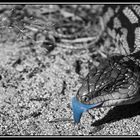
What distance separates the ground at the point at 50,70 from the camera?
3.46 metres

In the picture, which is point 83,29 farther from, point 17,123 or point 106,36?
point 17,123

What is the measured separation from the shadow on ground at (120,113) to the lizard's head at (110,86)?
188mm

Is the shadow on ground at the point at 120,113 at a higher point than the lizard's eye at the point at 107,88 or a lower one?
lower

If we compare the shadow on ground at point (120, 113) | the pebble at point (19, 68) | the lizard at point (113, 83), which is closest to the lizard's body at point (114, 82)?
the lizard at point (113, 83)

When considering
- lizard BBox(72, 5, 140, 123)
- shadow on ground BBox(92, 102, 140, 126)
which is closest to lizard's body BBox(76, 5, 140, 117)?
lizard BBox(72, 5, 140, 123)

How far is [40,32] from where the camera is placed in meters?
4.64

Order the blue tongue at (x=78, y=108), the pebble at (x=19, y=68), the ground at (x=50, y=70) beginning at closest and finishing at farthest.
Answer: the blue tongue at (x=78, y=108), the ground at (x=50, y=70), the pebble at (x=19, y=68)

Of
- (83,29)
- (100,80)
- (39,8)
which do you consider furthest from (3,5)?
(100,80)

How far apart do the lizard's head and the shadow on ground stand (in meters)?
0.19

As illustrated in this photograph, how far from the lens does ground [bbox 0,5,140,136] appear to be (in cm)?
346

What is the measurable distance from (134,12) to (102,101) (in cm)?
162

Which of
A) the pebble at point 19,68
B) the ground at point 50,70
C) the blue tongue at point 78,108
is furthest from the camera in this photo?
the pebble at point 19,68

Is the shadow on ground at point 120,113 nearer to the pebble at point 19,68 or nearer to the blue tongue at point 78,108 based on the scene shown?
the blue tongue at point 78,108

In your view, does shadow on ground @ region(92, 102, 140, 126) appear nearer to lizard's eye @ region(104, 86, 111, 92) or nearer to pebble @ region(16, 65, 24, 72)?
lizard's eye @ region(104, 86, 111, 92)
